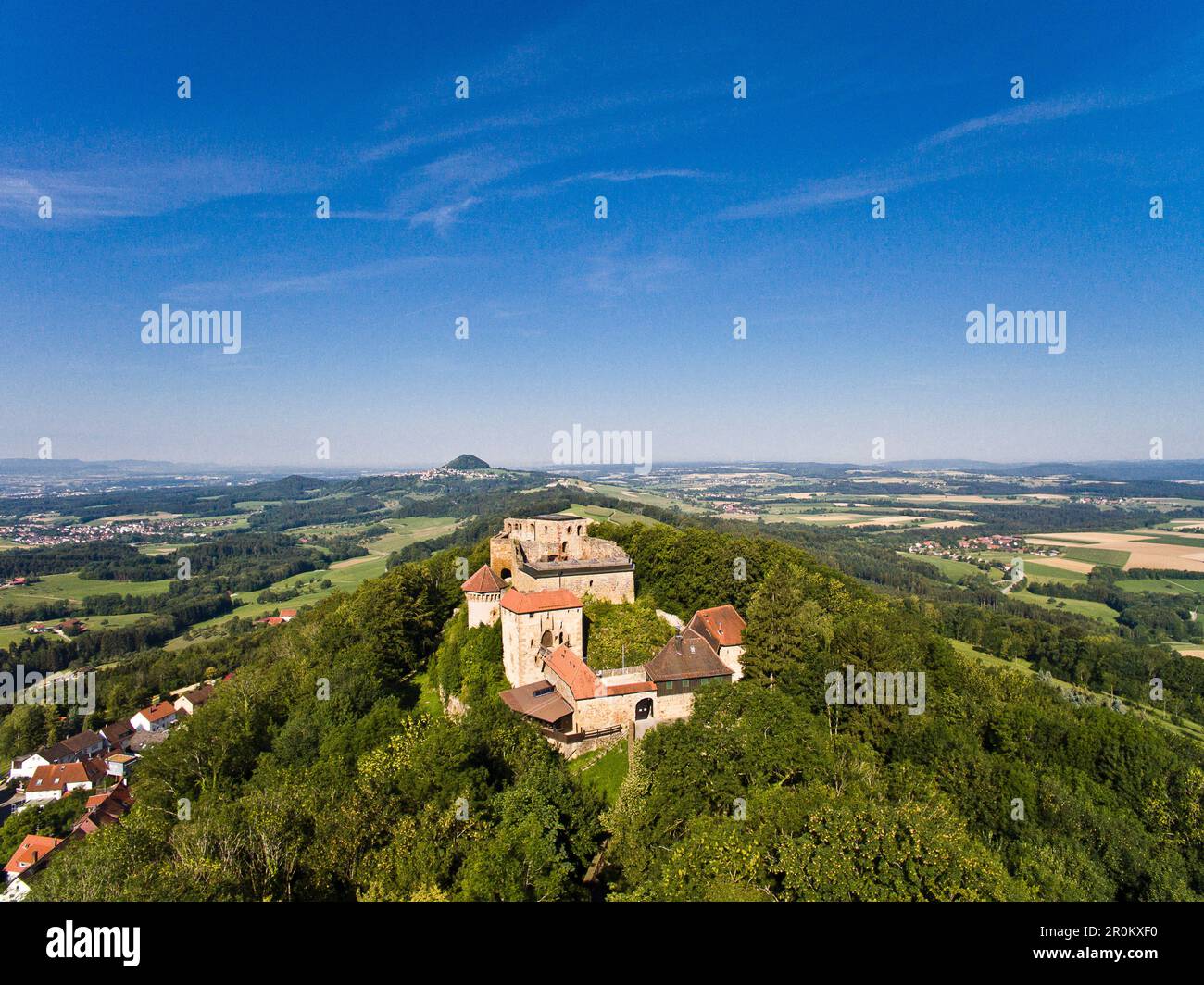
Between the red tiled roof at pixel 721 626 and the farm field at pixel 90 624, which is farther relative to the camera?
the farm field at pixel 90 624

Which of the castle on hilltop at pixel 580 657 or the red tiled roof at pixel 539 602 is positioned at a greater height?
the red tiled roof at pixel 539 602

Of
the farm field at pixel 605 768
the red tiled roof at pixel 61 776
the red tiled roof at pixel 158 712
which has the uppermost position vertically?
the farm field at pixel 605 768

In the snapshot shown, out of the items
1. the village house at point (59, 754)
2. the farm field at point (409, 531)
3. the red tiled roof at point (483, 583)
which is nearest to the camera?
the red tiled roof at point (483, 583)

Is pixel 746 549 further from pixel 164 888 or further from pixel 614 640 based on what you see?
pixel 164 888

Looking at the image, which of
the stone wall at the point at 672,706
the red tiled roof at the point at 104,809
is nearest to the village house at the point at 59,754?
the red tiled roof at the point at 104,809

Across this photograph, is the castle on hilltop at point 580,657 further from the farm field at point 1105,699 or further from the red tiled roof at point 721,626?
the farm field at point 1105,699

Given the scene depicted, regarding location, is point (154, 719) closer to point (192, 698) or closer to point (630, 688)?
point (192, 698)
